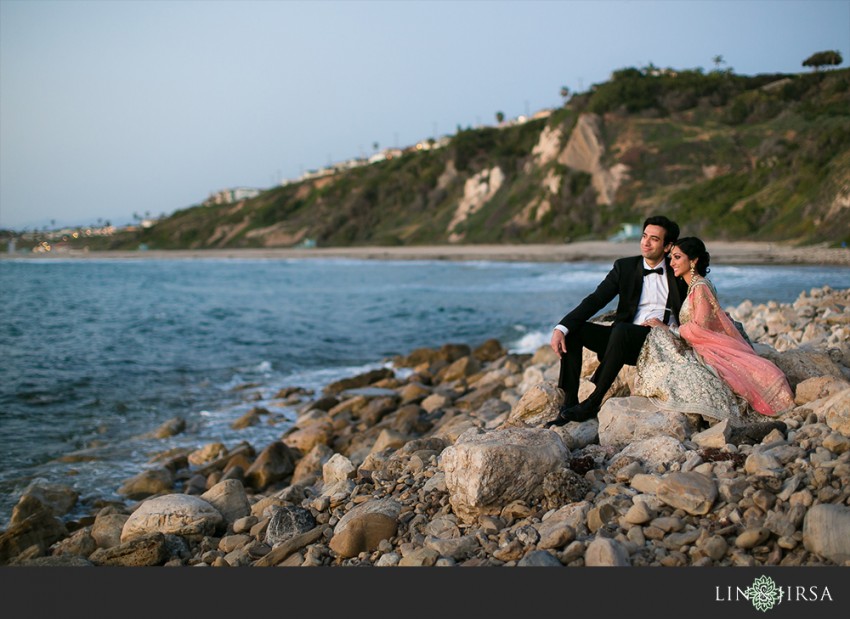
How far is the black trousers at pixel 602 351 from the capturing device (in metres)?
5.80

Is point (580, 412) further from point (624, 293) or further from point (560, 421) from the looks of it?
point (624, 293)

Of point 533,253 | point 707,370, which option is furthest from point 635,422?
point 533,253

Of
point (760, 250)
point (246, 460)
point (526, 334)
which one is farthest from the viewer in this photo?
point (760, 250)

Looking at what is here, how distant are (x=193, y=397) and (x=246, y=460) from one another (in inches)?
201

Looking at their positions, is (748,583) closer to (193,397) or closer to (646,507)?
(646,507)

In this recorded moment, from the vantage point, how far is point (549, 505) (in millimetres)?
4500

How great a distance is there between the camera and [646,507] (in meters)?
4.17

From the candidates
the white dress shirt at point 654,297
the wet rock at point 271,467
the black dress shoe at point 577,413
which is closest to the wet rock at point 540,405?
the black dress shoe at point 577,413

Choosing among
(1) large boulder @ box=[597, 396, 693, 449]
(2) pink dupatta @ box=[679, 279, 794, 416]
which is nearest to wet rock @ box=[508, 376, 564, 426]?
(1) large boulder @ box=[597, 396, 693, 449]

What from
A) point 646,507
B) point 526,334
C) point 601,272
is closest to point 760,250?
point 601,272

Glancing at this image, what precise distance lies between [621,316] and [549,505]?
7.17 ft

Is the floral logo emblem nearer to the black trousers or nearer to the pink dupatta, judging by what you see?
the pink dupatta

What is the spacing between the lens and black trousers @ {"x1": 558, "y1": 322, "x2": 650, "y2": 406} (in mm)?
5805

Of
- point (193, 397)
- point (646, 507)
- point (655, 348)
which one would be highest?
point (655, 348)
